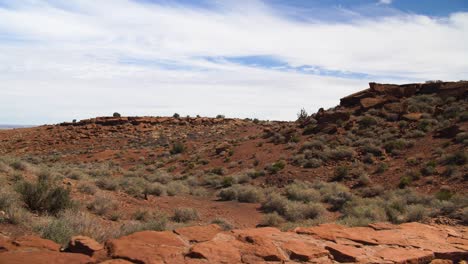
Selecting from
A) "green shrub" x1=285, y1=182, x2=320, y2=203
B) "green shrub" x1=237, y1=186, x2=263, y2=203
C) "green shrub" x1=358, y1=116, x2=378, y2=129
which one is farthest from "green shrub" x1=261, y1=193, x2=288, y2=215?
"green shrub" x1=358, y1=116, x2=378, y2=129

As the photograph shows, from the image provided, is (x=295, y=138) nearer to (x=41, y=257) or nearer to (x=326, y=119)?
(x=326, y=119)

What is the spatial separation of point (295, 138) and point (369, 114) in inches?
251

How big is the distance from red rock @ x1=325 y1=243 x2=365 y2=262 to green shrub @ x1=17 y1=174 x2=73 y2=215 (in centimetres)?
671

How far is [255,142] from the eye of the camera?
32219 mm

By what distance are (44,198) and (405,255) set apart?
26.0 ft

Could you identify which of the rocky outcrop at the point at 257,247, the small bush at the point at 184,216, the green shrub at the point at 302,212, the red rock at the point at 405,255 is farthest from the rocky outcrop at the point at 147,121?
the red rock at the point at 405,255

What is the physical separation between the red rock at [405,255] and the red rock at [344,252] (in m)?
0.29

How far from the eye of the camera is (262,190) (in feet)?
58.9

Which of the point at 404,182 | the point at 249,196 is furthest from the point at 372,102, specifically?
the point at 249,196

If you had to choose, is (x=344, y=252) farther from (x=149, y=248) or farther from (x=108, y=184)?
(x=108, y=184)

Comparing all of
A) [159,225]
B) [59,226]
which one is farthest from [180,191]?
[59,226]

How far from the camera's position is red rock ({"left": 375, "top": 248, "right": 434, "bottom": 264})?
5484 mm

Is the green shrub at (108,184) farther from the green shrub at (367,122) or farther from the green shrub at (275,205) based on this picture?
the green shrub at (367,122)

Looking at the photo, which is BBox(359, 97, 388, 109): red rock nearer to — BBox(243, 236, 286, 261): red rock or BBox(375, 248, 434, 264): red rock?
BBox(375, 248, 434, 264): red rock
